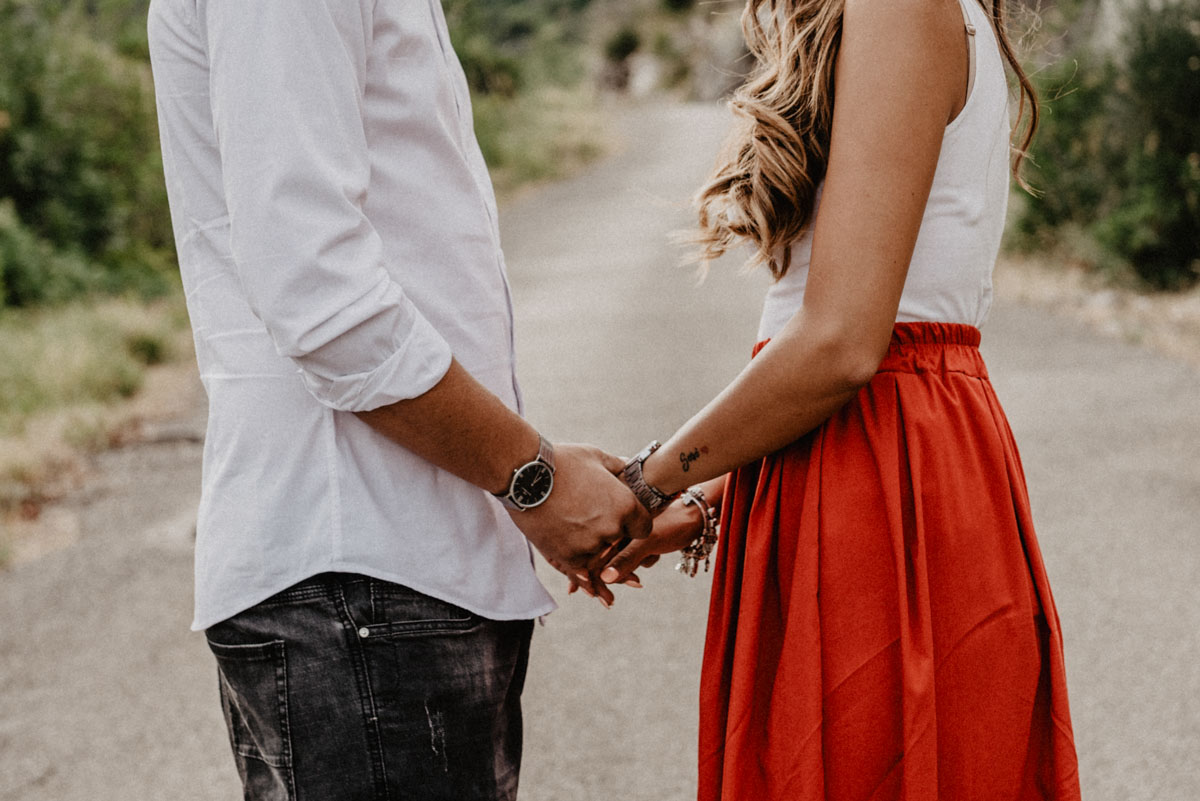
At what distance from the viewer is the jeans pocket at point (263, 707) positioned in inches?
54.1

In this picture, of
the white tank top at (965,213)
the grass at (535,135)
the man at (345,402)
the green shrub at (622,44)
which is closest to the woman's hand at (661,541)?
the man at (345,402)

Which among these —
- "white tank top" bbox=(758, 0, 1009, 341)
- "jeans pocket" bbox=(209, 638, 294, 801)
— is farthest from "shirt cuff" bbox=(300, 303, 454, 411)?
"white tank top" bbox=(758, 0, 1009, 341)

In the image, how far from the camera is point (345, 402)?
4.31 ft

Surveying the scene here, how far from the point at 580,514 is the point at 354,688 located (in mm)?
403

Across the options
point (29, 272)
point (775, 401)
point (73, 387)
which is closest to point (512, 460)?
point (775, 401)

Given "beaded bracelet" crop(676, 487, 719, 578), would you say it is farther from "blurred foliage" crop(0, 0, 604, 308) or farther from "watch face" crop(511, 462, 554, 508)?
"blurred foliage" crop(0, 0, 604, 308)

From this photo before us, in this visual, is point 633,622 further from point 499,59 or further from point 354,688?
point 499,59

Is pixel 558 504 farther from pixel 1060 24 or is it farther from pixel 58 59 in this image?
pixel 58 59

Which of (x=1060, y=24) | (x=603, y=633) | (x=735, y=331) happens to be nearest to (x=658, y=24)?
(x=1060, y=24)

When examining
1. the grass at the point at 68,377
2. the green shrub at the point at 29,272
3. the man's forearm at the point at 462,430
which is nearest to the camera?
the man's forearm at the point at 462,430

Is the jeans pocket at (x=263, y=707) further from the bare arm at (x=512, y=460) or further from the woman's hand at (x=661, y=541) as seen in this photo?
the woman's hand at (x=661, y=541)

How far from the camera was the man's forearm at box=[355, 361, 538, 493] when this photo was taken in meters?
1.35

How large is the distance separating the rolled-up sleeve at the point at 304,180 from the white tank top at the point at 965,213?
2.12 ft

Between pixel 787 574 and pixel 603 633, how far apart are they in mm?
2475
